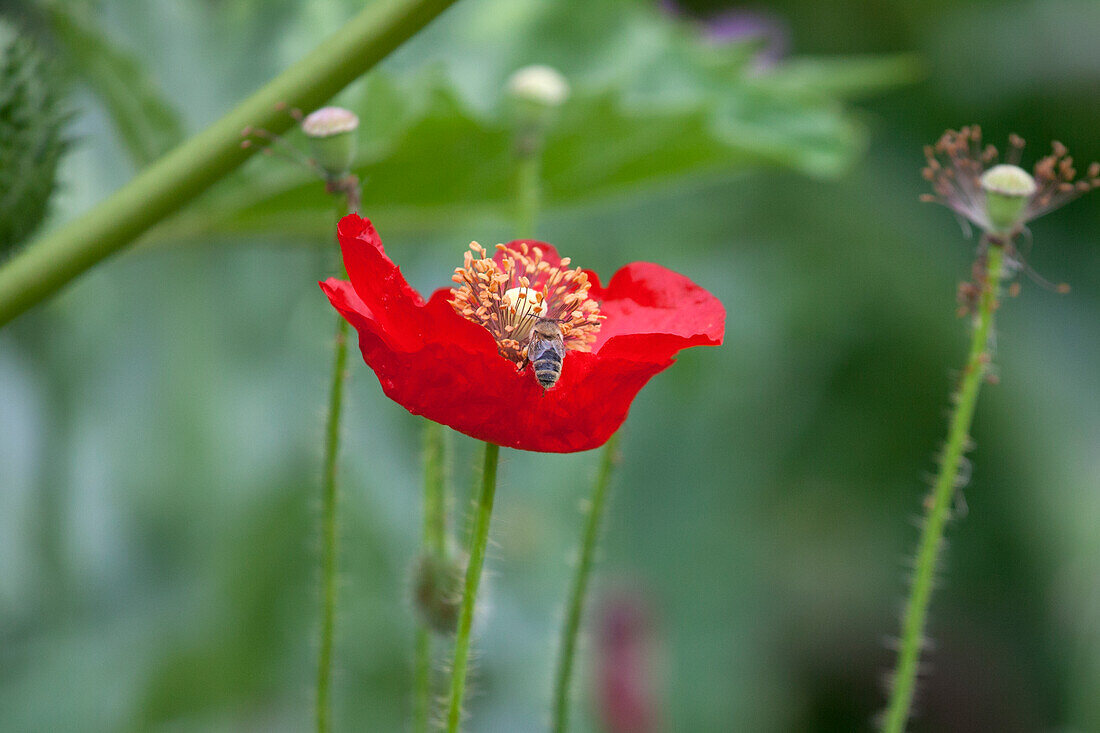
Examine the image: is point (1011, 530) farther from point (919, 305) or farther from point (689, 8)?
point (689, 8)

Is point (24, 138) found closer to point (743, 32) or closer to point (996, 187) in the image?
point (996, 187)

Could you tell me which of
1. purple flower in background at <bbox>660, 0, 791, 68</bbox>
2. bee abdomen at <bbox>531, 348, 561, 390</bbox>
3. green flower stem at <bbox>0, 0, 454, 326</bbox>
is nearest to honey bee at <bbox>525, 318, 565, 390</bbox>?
bee abdomen at <bbox>531, 348, 561, 390</bbox>

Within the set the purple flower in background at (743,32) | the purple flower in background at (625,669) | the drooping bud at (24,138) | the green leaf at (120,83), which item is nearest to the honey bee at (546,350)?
the drooping bud at (24,138)

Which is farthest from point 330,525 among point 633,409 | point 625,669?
point 633,409

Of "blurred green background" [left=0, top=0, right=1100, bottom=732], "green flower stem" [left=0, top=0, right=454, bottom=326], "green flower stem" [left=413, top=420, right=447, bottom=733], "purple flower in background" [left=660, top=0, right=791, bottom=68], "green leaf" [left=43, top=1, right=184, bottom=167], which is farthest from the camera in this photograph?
"purple flower in background" [left=660, top=0, right=791, bottom=68]

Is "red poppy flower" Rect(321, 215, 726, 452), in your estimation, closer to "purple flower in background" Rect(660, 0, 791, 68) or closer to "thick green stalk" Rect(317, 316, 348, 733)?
"thick green stalk" Rect(317, 316, 348, 733)

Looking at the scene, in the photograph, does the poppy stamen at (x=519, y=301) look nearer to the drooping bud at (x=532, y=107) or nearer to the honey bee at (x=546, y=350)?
the honey bee at (x=546, y=350)
